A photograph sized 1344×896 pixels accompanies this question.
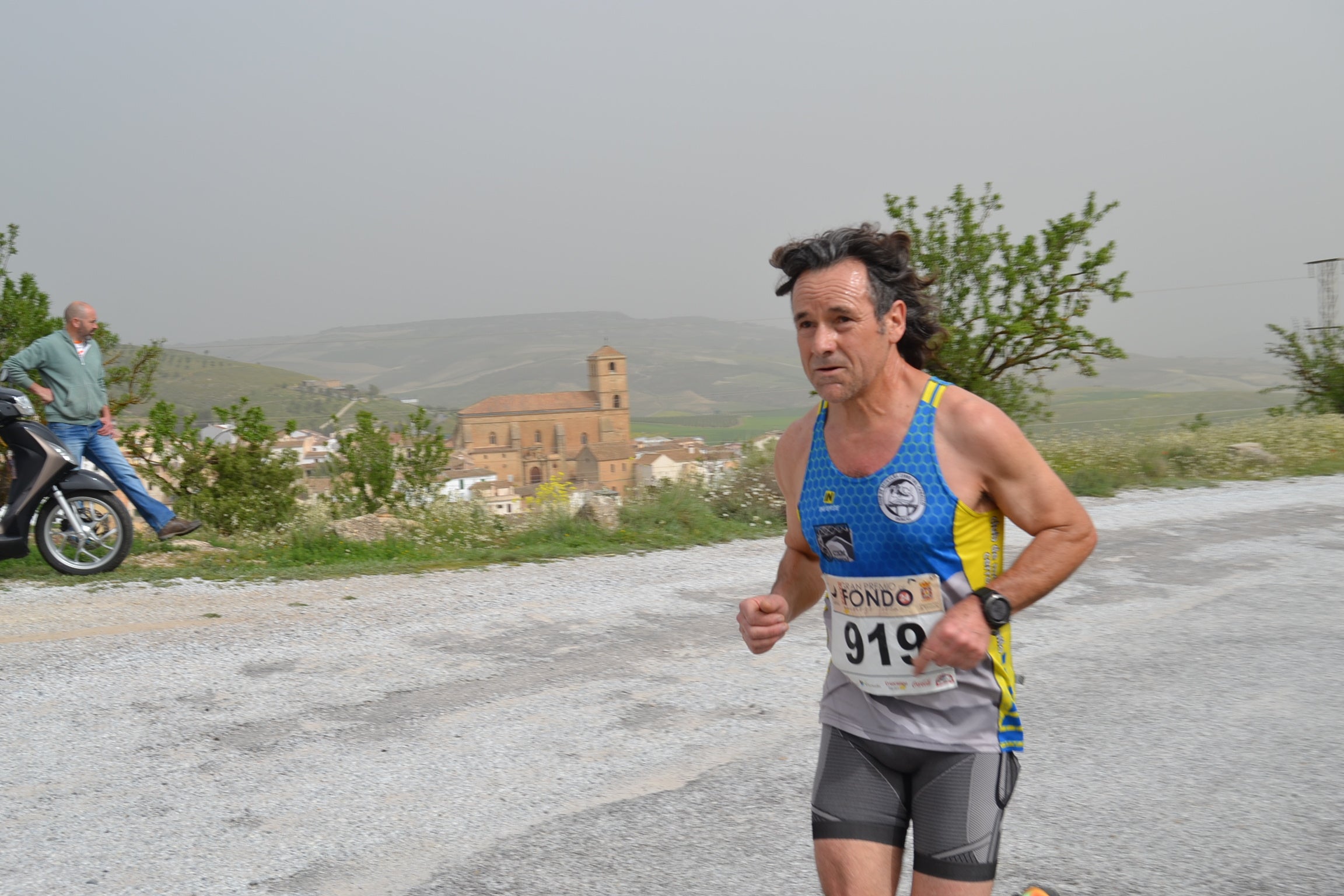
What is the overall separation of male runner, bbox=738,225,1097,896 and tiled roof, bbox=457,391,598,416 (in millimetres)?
153407

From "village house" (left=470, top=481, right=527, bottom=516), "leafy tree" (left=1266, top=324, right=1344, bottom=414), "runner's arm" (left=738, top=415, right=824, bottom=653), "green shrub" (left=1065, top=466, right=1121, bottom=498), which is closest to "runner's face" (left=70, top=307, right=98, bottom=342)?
"village house" (left=470, top=481, right=527, bottom=516)

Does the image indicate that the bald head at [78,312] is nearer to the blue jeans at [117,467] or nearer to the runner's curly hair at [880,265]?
the blue jeans at [117,467]

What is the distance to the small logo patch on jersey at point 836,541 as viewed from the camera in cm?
245

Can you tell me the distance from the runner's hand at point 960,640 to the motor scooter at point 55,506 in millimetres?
7926

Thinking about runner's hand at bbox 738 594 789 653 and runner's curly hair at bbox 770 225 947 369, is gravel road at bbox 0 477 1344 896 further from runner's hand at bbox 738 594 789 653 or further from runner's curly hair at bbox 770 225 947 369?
runner's curly hair at bbox 770 225 947 369

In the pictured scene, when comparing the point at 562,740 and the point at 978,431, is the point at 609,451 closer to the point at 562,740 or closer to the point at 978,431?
the point at 562,740

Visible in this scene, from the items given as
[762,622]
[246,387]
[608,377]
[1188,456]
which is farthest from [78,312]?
[608,377]

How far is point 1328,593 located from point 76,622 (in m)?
8.85

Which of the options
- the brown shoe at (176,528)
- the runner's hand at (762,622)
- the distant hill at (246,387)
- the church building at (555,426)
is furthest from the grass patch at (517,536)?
the church building at (555,426)

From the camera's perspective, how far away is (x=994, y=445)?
7.64 ft

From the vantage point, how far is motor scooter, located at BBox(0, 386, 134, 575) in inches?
324

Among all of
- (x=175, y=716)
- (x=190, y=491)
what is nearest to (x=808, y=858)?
(x=175, y=716)

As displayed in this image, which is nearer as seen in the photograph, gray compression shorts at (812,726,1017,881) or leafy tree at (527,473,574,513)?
gray compression shorts at (812,726,1017,881)

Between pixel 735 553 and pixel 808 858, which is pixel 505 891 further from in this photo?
pixel 735 553
